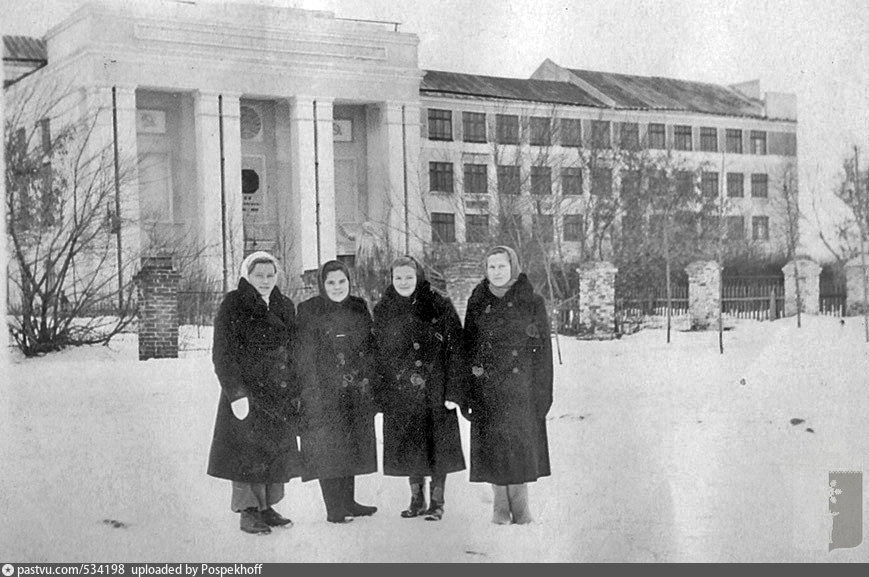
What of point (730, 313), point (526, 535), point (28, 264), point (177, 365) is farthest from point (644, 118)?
point (28, 264)

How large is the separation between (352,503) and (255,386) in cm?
65

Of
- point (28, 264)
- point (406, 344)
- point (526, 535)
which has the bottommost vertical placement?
point (526, 535)

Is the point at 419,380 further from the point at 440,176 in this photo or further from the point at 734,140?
the point at 734,140

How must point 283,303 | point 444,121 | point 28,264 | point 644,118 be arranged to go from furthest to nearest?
point 644,118 → point 444,121 → point 28,264 → point 283,303

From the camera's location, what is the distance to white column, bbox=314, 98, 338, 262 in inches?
165

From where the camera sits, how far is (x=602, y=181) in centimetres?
466

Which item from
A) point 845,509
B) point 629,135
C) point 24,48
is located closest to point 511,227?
point 629,135

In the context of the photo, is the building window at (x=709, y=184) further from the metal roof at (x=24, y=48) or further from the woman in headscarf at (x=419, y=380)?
the metal roof at (x=24, y=48)

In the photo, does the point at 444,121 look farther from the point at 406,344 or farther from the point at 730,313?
the point at 730,313

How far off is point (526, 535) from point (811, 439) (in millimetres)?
1602

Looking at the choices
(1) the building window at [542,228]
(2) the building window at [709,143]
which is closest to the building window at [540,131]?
(1) the building window at [542,228]

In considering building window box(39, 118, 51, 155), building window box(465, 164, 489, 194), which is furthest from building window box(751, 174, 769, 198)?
building window box(39, 118, 51, 155)

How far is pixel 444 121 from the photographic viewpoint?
4.37 m

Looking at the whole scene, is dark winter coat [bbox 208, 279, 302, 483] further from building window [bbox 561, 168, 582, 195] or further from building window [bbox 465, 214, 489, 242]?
building window [bbox 561, 168, 582, 195]
